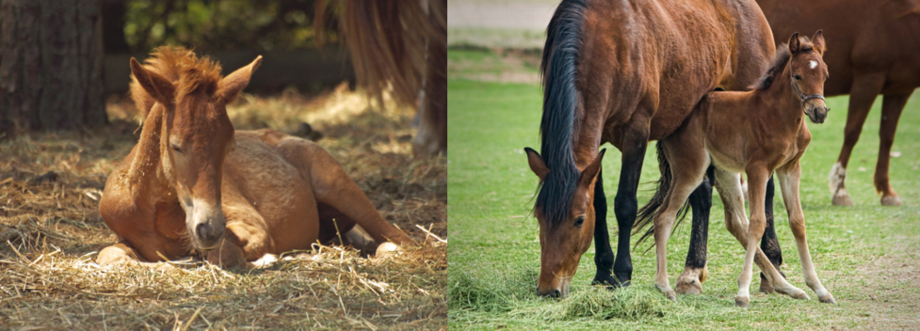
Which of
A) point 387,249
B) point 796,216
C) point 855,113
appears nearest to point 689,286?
point 796,216

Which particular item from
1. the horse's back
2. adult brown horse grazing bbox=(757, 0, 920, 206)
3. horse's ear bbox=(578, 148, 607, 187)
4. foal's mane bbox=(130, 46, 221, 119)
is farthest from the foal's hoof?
foal's mane bbox=(130, 46, 221, 119)

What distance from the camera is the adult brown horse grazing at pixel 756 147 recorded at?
2.57 metres

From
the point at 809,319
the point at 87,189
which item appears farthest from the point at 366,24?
the point at 809,319

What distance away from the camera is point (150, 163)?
297 centimetres

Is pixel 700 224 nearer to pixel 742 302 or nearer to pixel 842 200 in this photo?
pixel 742 302

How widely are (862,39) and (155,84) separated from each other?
4004 millimetres

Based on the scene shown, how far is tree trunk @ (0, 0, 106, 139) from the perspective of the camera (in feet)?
18.0

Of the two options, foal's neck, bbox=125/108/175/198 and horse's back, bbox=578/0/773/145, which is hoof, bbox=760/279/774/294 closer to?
horse's back, bbox=578/0/773/145

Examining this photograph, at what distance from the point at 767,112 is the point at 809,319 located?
2.42ft

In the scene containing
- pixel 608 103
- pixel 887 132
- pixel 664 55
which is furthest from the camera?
pixel 887 132

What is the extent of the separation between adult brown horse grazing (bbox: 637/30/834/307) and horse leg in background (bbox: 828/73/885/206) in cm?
210

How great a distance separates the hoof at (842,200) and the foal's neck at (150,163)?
385 centimetres

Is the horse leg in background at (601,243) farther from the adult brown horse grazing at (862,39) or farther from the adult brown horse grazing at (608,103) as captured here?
the adult brown horse grazing at (862,39)

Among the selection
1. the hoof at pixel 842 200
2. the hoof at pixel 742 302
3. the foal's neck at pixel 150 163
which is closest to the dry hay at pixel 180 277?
the foal's neck at pixel 150 163
